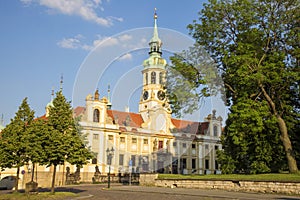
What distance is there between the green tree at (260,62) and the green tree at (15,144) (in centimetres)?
1529

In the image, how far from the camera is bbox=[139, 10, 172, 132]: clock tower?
20234 mm

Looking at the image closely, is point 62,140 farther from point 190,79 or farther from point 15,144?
point 190,79

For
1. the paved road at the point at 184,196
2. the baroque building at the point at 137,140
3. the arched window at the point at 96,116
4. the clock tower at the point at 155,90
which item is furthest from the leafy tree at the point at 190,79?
the arched window at the point at 96,116

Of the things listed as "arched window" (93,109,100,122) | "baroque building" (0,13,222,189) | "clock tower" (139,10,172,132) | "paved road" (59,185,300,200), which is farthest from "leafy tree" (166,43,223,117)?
"arched window" (93,109,100,122)

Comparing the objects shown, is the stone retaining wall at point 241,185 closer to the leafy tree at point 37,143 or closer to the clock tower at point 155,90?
the clock tower at point 155,90

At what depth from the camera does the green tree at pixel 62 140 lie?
2127 centimetres

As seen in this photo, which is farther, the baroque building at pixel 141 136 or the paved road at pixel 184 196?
the baroque building at pixel 141 136

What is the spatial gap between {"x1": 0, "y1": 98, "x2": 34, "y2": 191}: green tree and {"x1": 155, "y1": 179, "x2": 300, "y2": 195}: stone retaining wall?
12.3m

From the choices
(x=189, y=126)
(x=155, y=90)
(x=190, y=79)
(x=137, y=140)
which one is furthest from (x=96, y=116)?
(x=190, y=79)

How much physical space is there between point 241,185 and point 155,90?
25.0m

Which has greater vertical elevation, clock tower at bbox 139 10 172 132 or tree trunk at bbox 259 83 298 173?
clock tower at bbox 139 10 172 132

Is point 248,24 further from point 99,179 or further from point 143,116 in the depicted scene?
point 143,116

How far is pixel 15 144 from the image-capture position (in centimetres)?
2394

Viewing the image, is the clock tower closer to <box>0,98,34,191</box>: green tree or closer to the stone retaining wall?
the stone retaining wall
